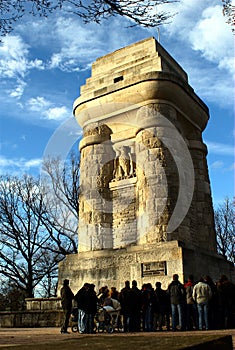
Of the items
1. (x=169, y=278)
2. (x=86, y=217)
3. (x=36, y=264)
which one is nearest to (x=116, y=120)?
(x=86, y=217)

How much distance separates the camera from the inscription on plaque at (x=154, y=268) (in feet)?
35.7

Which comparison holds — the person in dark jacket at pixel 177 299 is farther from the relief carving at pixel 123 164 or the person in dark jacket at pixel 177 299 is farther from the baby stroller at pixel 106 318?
the relief carving at pixel 123 164

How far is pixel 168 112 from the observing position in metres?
13.5

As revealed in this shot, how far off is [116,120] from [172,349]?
42.7ft

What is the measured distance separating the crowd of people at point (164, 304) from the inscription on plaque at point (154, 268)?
135cm

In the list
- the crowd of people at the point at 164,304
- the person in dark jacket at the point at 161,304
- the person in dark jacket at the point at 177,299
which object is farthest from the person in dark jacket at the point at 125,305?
the person in dark jacket at the point at 177,299

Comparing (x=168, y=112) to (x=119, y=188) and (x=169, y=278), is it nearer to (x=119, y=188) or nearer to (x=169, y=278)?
(x=119, y=188)

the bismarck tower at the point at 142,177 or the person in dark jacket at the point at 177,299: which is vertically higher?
the bismarck tower at the point at 142,177

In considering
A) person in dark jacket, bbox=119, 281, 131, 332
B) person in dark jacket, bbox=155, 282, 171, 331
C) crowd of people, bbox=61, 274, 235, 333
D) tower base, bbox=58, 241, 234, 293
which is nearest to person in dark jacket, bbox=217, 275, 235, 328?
crowd of people, bbox=61, 274, 235, 333

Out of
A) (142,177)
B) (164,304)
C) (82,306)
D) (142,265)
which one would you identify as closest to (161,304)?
(164,304)

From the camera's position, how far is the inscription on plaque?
10.9 m

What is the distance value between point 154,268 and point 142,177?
10.1 ft

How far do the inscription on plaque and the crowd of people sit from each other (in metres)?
1.35

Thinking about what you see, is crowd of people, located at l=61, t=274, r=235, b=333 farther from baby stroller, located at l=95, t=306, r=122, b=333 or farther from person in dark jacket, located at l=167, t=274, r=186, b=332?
baby stroller, located at l=95, t=306, r=122, b=333
